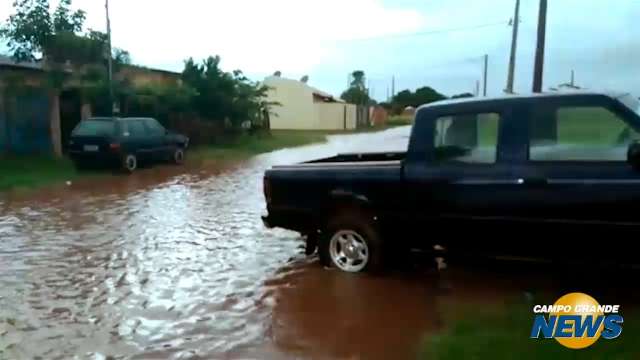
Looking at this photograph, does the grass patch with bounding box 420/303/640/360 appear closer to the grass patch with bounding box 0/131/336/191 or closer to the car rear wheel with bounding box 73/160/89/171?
the grass patch with bounding box 0/131/336/191

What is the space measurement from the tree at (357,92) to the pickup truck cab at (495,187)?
2927 inches

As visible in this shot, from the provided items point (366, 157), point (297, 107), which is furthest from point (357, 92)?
point (366, 157)

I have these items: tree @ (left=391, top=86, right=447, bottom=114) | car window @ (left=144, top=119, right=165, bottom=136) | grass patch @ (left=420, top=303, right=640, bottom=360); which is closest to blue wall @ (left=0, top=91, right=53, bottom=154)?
car window @ (left=144, top=119, right=165, bottom=136)

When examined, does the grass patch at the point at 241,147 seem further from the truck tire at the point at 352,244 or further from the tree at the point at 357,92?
the tree at the point at 357,92

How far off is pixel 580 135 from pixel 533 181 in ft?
1.83

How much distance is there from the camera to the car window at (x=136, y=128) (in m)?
19.7

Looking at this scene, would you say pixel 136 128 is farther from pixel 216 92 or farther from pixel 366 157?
pixel 366 157

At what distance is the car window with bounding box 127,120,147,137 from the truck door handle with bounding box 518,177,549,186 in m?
15.4

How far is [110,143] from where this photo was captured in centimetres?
1869

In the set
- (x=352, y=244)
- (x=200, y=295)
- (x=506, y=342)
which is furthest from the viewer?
(x=352, y=244)

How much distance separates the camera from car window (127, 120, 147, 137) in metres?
19.7

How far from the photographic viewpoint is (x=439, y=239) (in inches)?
259

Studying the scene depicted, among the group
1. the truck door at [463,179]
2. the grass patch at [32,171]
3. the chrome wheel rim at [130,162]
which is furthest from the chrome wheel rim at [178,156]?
the truck door at [463,179]

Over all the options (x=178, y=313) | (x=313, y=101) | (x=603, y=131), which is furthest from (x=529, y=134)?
(x=313, y=101)
